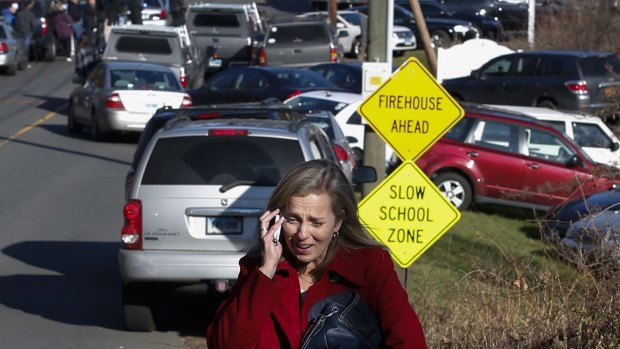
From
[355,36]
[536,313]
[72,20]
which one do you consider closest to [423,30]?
[355,36]

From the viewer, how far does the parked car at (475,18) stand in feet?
137

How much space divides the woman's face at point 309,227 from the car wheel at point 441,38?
34.5m

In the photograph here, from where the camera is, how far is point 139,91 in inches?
942

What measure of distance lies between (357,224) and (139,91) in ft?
66.6

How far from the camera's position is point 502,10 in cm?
4375

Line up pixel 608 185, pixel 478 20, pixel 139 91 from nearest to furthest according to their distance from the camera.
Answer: pixel 608 185 → pixel 139 91 → pixel 478 20

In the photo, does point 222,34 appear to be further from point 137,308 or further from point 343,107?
point 137,308

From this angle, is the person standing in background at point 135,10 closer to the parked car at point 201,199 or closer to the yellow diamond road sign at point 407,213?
the parked car at point 201,199

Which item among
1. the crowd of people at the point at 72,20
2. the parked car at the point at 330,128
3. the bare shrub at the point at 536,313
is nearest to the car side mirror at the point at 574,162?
the parked car at the point at 330,128

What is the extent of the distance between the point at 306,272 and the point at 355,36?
3814 centimetres

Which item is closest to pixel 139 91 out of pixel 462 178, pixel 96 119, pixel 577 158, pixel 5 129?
pixel 96 119

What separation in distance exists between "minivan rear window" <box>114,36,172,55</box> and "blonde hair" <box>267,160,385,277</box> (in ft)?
81.7

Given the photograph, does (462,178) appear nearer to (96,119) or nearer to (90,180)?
(90,180)

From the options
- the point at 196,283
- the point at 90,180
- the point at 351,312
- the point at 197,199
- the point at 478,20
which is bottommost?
the point at 478,20
